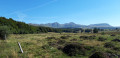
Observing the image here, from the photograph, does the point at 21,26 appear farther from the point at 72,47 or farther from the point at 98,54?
the point at 98,54

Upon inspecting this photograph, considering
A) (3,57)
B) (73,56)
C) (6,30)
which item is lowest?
(73,56)

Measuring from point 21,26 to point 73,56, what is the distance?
57.7 meters

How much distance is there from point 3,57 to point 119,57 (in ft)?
33.6

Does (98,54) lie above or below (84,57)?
above

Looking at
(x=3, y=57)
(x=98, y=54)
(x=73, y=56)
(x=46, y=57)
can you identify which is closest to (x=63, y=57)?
(x=73, y=56)

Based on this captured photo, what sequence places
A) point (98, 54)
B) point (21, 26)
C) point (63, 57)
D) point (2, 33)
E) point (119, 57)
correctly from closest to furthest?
point (98, 54) < point (119, 57) < point (63, 57) < point (2, 33) < point (21, 26)

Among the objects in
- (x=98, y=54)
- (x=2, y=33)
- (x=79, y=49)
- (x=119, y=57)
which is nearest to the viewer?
(x=98, y=54)

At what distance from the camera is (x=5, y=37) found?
19.7 meters

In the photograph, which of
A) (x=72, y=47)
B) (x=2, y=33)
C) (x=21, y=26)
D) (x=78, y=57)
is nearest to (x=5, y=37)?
(x=2, y=33)

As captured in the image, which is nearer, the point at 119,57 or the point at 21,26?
the point at 119,57

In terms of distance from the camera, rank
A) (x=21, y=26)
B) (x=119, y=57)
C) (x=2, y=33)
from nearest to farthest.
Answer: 1. (x=119, y=57)
2. (x=2, y=33)
3. (x=21, y=26)

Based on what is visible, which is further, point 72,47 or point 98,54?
point 72,47

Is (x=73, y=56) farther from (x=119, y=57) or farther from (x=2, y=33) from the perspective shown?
(x=2, y=33)

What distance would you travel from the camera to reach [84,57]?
8914 mm
